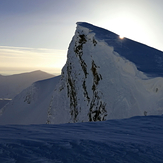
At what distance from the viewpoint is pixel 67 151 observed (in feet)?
8.27

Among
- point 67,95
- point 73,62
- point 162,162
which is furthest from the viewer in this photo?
point 67,95

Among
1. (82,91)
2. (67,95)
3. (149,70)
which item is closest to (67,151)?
(149,70)

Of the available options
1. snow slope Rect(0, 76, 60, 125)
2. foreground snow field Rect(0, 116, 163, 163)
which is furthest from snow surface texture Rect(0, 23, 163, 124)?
snow slope Rect(0, 76, 60, 125)

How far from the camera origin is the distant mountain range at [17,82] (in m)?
76.7

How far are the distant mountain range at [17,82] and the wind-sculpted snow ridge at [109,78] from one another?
2488 inches

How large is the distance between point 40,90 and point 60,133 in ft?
96.9

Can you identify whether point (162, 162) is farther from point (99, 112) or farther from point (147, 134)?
point (99, 112)

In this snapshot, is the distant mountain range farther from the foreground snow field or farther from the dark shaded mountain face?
the foreground snow field

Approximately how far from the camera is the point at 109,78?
10.1 m

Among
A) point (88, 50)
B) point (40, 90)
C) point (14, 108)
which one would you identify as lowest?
point (14, 108)

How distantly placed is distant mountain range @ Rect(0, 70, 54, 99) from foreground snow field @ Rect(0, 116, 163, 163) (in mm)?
72867

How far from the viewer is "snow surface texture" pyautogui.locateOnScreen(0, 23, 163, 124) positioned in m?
8.23

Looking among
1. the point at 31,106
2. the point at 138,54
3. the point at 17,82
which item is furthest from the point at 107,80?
the point at 17,82

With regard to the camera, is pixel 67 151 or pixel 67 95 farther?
pixel 67 95
